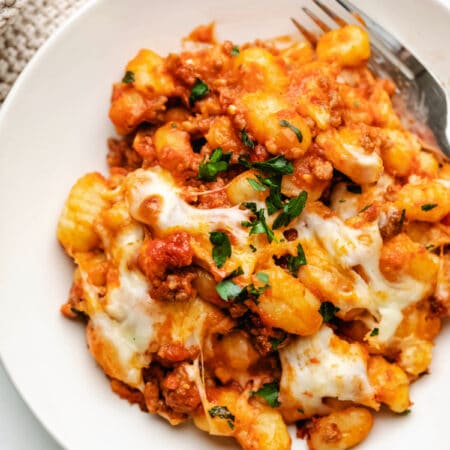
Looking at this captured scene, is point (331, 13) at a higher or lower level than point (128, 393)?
higher

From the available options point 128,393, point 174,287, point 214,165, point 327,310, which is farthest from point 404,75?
point 128,393

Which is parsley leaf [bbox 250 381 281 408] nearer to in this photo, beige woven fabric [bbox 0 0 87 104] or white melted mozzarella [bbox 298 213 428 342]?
white melted mozzarella [bbox 298 213 428 342]

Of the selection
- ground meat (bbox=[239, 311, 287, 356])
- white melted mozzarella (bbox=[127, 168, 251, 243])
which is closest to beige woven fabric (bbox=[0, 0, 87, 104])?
white melted mozzarella (bbox=[127, 168, 251, 243])

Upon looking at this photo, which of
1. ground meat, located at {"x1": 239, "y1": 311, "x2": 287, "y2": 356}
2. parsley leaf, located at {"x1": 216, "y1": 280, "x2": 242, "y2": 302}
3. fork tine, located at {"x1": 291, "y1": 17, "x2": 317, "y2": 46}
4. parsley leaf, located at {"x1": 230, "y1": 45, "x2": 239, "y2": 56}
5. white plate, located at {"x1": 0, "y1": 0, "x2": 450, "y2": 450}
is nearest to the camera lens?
parsley leaf, located at {"x1": 216, "y1": 280, "x2": 242, "y2": 302}

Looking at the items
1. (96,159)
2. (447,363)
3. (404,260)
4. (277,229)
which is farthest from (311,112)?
(447,363)

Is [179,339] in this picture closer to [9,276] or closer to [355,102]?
[9,276]

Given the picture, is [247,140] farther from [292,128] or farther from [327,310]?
[327,310]

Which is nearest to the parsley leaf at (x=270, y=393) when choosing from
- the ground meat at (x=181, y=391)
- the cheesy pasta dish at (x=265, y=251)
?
the cheesy pasta dish at (x=265, y=251)
